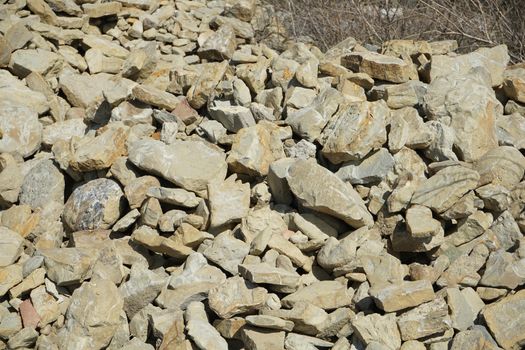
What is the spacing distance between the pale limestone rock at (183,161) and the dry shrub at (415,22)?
286 cm

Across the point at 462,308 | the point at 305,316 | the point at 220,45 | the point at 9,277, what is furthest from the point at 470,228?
the point at 220,45

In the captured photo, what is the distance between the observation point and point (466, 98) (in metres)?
4.53

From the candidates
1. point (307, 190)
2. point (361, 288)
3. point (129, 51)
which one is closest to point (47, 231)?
point (307, 190)

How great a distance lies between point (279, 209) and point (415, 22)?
11.5ft

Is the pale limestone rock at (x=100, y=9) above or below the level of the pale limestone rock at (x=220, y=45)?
below

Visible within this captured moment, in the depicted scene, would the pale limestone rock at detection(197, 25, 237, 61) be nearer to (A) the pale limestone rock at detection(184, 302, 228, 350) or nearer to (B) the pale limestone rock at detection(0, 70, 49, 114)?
(B) the pale limestone rock at detection(0, 70, 49, 114)

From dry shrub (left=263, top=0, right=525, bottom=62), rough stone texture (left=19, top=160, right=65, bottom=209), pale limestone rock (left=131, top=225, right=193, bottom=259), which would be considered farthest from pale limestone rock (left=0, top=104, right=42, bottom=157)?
dry shrub (left=263, top=0, right=525, bottom=62)

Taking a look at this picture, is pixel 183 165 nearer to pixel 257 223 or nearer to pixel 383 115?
pixel 257 223

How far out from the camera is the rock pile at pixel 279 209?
3.68 metres

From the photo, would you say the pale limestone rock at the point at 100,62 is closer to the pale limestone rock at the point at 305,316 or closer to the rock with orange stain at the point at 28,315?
the rock with orange stain at the point at 28,315

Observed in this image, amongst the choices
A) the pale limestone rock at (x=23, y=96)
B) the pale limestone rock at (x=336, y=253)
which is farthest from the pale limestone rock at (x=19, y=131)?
the pale limestone rock at (x=336, y=253)

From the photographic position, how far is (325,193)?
403 centimetres

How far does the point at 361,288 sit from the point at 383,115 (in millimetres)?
1167

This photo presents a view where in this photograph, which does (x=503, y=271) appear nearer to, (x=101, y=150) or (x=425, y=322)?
(x=425, y=322)
